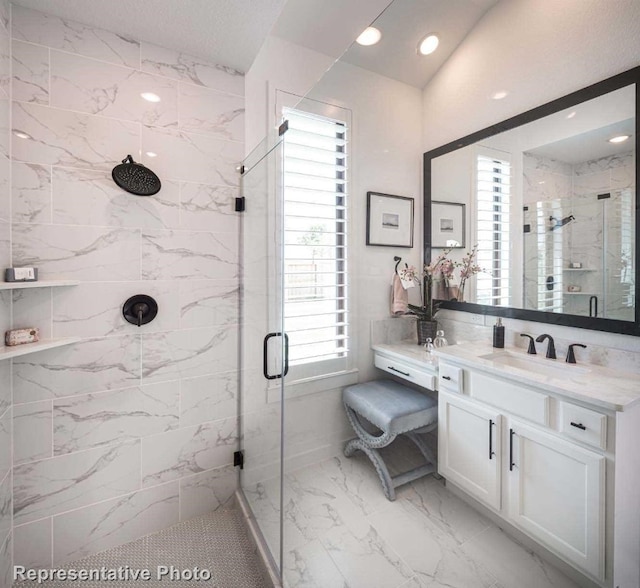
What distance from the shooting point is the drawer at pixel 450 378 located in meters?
1.26

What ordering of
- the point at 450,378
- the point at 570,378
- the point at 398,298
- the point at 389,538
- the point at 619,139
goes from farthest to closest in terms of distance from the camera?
the point at 398,298, the point at 450,378, the point at 389,538, the point at 570,378, the point at 619,139

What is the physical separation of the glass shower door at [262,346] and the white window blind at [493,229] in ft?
2.91

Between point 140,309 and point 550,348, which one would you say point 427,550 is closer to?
point 550,348

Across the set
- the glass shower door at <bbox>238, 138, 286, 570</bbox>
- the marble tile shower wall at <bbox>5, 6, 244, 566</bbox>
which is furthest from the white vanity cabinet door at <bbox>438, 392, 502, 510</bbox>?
the marble tile shower wall at <bbox>5, 6, 244, 566</bbox>

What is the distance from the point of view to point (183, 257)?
5.58 feet

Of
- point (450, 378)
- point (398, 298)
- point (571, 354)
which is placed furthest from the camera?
point (398, 298)

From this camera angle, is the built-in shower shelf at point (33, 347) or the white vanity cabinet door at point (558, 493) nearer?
the white vanity cabinet door at point (558, 493)

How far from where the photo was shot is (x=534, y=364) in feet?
3.93

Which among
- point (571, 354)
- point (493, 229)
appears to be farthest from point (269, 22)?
point (571, 354)

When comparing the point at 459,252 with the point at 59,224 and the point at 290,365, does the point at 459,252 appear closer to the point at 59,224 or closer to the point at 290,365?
the point at 290,365

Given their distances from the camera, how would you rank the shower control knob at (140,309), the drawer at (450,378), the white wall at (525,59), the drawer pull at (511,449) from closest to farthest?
the white wall at (525,59) → the drawer pull at (511,449) → the drawer at (450,378) → the shower control knob at (140,309)

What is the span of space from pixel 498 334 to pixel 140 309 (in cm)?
171

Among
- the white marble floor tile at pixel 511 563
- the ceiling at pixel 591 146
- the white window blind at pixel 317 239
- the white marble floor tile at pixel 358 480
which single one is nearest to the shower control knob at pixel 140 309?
the white window blind at pixel 317 239

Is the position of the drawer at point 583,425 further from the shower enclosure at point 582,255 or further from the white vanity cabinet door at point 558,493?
the shower enclosure at point 582,255
